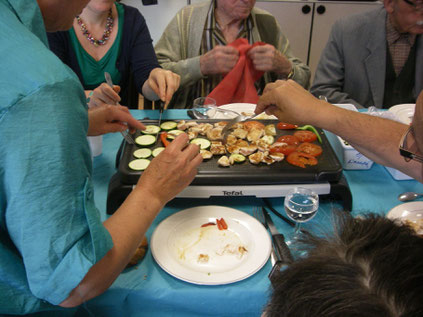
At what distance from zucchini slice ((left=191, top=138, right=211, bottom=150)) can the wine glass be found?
0.43 m

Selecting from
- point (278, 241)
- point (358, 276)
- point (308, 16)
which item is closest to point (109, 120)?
point (278, 241)

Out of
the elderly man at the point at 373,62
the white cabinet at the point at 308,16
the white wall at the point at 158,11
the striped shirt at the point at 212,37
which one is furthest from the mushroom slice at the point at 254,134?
the white wall at the point at 158,11

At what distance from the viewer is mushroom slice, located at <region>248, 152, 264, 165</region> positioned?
1443 mm

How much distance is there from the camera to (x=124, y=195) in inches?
53.6

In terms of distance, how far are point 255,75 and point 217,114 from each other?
20.6 inches

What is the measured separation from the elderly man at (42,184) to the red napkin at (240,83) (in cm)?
147

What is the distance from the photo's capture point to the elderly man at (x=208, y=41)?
2477 mm

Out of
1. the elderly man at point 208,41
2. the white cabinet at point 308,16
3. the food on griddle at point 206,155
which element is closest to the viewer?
the food on griddle at point 206,155

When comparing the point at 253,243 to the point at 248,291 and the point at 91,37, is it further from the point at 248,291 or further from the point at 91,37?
the point at 91,37

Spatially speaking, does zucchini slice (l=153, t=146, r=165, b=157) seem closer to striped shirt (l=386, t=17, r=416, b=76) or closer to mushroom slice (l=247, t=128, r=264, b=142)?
mushroom slice (l=247, t=128, r=264, b=142)

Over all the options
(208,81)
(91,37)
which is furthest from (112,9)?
(208,81)

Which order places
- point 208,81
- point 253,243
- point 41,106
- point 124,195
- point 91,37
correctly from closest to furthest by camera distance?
1. point 41,106
2. point 253,243
3. point 124,195
4. point 91,37
5. point 208,81

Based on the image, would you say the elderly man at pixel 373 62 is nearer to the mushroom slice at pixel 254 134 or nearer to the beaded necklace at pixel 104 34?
the mushroom slice at pixel 254 134

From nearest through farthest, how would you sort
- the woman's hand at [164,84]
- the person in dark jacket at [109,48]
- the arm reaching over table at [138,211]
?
the arm reaching over table at [138,211] < the woman's hand at [164,84] < the person in dark jacket at [109,48]
